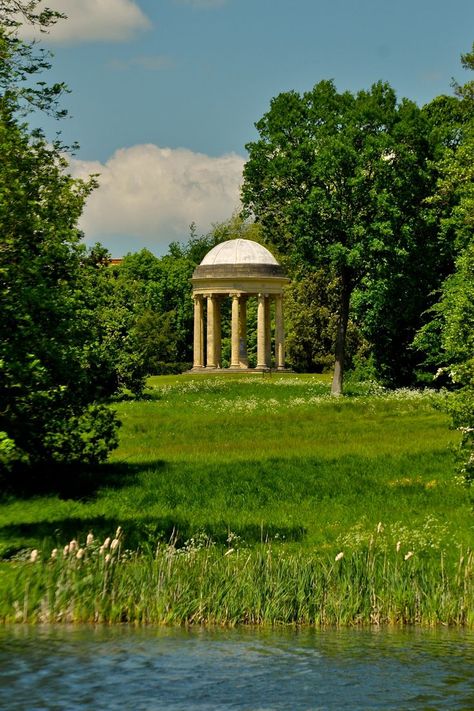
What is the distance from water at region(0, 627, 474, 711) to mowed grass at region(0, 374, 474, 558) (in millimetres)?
3983

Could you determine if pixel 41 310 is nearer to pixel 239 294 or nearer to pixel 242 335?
pixel 239 294

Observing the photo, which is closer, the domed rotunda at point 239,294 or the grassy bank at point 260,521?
the grassy bank at point 260,521

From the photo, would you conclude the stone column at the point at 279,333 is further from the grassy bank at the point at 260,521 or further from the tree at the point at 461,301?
the grassy bank at the point at 260,521

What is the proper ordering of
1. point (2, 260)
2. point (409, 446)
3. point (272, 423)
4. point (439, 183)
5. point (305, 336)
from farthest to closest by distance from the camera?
point (305, 336) → point (272, 423) → point (439, 183) → point (409, 446) → point (2, 260)

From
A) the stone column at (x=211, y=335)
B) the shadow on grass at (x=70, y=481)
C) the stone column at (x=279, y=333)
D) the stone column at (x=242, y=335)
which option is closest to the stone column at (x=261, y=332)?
the stone column at (x=279, y=333)

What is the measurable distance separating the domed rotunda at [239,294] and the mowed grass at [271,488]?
3845 centimetres

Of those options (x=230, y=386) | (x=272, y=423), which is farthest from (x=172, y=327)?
(x=272, y=423)

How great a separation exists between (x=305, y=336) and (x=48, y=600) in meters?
78.7

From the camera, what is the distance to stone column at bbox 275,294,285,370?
303 feet

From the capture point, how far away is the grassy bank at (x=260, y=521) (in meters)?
18.8

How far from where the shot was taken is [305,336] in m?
96.4

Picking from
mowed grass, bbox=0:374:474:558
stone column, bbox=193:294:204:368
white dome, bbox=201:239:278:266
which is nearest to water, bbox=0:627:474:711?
mowed grass, bbox=0:374:474:558

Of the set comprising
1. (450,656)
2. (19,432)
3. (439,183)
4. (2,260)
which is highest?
(439,183)

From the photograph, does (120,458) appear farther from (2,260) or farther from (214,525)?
(2,260)
